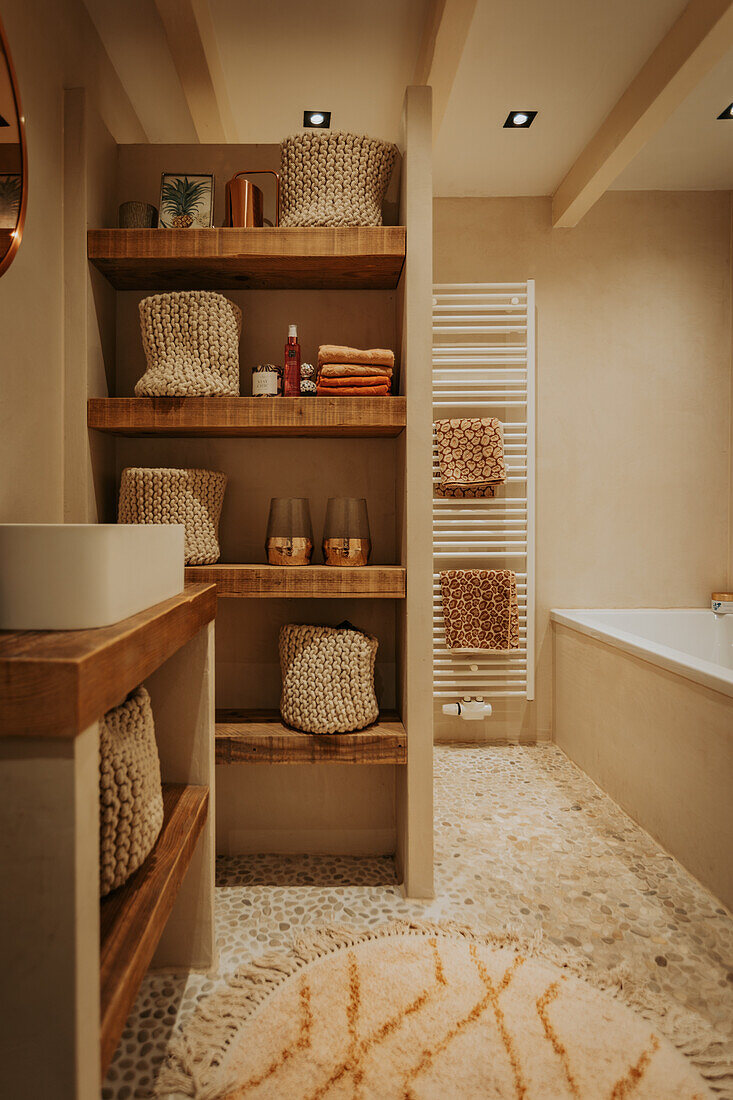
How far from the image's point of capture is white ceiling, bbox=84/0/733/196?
72.3 inches

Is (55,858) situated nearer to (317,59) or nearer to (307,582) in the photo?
(307,582)

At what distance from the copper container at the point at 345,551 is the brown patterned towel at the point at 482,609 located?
1.05 meters

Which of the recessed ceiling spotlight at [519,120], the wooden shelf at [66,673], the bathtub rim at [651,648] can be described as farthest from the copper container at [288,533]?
the recessed ceiling spotlight at [519,120]

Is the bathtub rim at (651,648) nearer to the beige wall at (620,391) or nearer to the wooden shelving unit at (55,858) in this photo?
the beige wall at (620,391)

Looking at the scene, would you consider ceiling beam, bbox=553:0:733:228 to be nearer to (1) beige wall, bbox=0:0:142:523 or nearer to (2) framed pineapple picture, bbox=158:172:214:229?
(2) framed pineapple picture, bbox=158:172:214:229

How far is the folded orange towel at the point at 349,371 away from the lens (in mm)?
1653

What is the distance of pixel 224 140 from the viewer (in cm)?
241

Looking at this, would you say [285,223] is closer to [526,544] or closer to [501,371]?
[501,371]

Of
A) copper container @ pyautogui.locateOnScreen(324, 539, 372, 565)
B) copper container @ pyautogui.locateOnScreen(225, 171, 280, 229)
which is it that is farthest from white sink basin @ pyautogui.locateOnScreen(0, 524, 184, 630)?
copper container @ pyautogui.locateOnScreen(225, 171, 280, 229)

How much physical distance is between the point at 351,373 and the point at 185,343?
0.42 meters

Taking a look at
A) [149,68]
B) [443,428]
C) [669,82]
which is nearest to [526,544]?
[443,428]

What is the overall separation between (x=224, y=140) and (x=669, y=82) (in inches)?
59.2

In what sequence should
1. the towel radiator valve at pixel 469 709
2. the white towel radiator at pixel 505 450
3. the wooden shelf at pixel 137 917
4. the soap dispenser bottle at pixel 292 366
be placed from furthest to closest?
the white towel radiator at pixel 505 450 → the towel radiator valve at pixel 469 709 → the soap dispenser bottle at pixel 292 366 → the wooden shelf at pixel 137 917

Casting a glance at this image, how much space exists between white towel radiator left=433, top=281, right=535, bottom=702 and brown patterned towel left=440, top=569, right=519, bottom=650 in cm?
9
